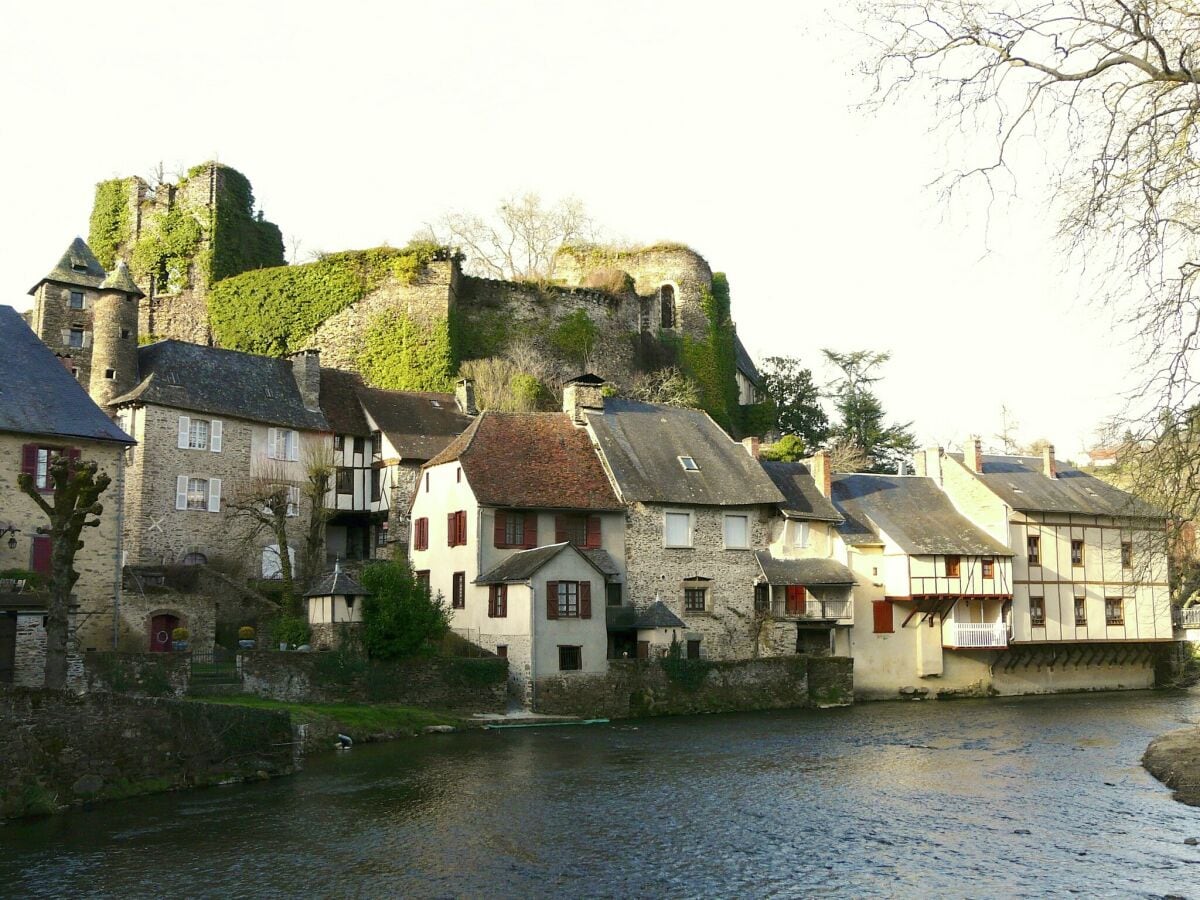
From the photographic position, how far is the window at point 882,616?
130 feet

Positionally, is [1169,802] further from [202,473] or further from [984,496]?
[202,473]

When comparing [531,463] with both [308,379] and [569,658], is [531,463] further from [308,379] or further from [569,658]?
[308,379]

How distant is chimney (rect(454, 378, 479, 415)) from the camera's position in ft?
151

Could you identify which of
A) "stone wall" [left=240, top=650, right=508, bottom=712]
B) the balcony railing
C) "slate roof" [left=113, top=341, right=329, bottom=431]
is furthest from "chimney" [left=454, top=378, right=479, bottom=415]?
"stone wall" [left=240, top=650, right=508, bottom=712]

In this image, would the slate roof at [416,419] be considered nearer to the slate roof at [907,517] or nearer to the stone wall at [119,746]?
the slate roof at [907,517]

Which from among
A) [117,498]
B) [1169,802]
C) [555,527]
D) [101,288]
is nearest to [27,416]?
[117,498]

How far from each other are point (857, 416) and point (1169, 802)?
1519 inches

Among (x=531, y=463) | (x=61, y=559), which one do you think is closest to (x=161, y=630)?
(x=61, y=559)

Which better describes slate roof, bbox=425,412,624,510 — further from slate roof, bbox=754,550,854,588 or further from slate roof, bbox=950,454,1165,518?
slate roof, bbox=950,454,1165,518

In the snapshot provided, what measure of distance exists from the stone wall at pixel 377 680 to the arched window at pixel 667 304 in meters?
28.3

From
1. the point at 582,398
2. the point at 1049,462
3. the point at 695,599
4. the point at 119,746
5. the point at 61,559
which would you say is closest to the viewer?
the point at 119,746

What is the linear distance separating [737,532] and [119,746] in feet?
76.7

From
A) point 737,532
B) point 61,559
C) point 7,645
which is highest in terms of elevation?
point 737,532

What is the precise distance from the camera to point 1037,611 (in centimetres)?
4188
